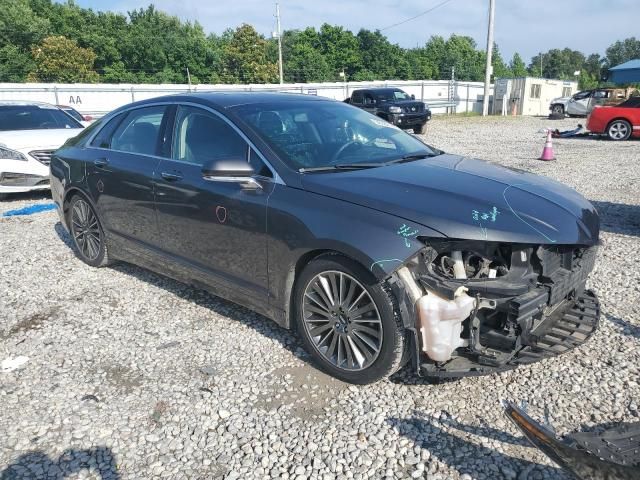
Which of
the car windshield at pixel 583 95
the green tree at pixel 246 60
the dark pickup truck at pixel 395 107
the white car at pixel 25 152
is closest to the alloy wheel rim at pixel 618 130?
the dark pickup truck at pixel 395 107

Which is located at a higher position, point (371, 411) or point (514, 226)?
point (514, 226)

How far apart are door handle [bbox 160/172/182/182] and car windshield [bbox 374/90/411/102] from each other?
642 inches

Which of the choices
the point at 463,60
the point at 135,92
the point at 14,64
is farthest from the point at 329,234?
the point at 463,60

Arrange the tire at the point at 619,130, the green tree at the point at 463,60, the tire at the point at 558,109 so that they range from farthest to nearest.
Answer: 1. the green tree at the point at 463,60
2. the tire at the point at 558,109
3. the tire at the point at 619,130

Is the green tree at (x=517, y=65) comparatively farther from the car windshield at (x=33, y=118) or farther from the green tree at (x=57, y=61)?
the car windshield at (x=33, y=118)

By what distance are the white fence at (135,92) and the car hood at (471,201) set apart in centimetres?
1667

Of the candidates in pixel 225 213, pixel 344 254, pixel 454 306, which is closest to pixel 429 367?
pixel 454 306

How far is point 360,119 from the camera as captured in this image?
4227 millimetres

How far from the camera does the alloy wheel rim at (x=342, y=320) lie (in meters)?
2.94

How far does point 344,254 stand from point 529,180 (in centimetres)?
148

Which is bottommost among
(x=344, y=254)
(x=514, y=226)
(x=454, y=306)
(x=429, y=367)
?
(x=429, y=367)

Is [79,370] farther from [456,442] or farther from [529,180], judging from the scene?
[529,180]

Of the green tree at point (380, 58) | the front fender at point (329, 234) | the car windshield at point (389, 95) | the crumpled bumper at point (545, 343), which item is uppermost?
the green tree at point (380, 58)

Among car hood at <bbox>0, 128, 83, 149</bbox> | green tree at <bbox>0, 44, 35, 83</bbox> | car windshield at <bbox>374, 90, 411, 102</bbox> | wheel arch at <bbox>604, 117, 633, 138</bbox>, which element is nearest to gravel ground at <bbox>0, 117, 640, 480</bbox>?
car hood at <bbox>0, 128, 83, 149</bbox>
